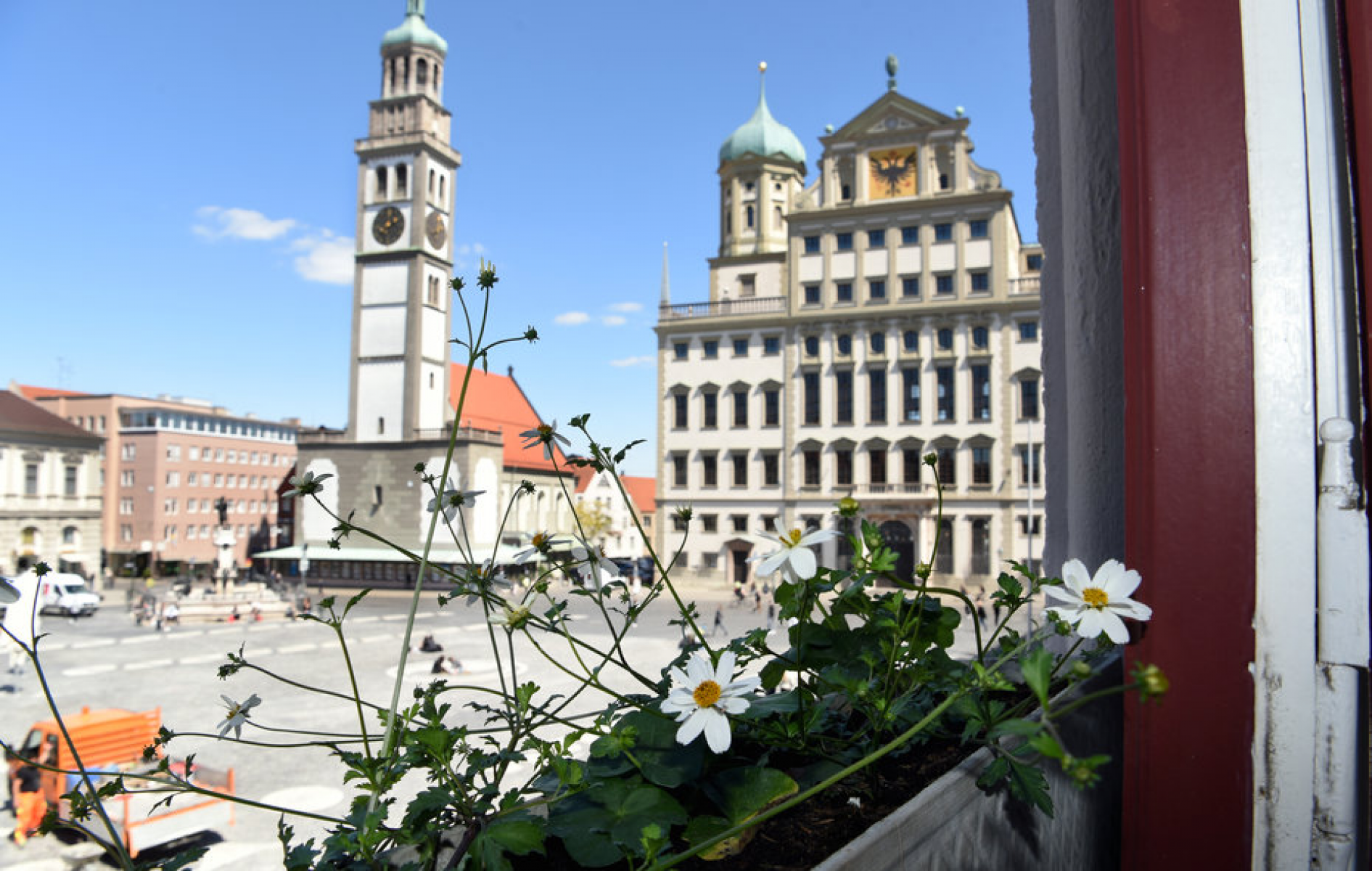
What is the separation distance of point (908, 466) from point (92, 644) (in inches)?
985

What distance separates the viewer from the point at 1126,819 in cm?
124

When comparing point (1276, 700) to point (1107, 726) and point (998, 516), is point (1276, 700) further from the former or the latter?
point (998, 516)

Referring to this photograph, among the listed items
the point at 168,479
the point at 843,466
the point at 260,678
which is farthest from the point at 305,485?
the point at 168,479

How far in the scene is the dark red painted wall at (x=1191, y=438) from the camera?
3.76 ft

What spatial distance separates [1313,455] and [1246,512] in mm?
104

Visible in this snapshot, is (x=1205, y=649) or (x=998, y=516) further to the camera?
(x=998, y=516)

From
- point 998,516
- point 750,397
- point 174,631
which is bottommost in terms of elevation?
point 174,631

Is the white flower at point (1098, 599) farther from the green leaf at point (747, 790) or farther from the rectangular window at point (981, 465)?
the rectangular window at point (981, 465)

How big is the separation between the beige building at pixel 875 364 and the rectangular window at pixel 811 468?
54 mm

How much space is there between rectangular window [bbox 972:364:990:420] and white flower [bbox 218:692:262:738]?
103 feet

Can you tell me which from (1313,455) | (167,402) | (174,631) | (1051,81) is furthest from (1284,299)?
(167,402)

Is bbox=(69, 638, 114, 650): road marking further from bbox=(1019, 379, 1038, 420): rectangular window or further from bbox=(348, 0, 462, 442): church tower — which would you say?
bbox=(1019, 379, 1038, 420): rectangular window

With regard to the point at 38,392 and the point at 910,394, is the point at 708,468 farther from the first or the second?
the point at 38,392

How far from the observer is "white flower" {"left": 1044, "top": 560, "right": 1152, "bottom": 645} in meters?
0.85
